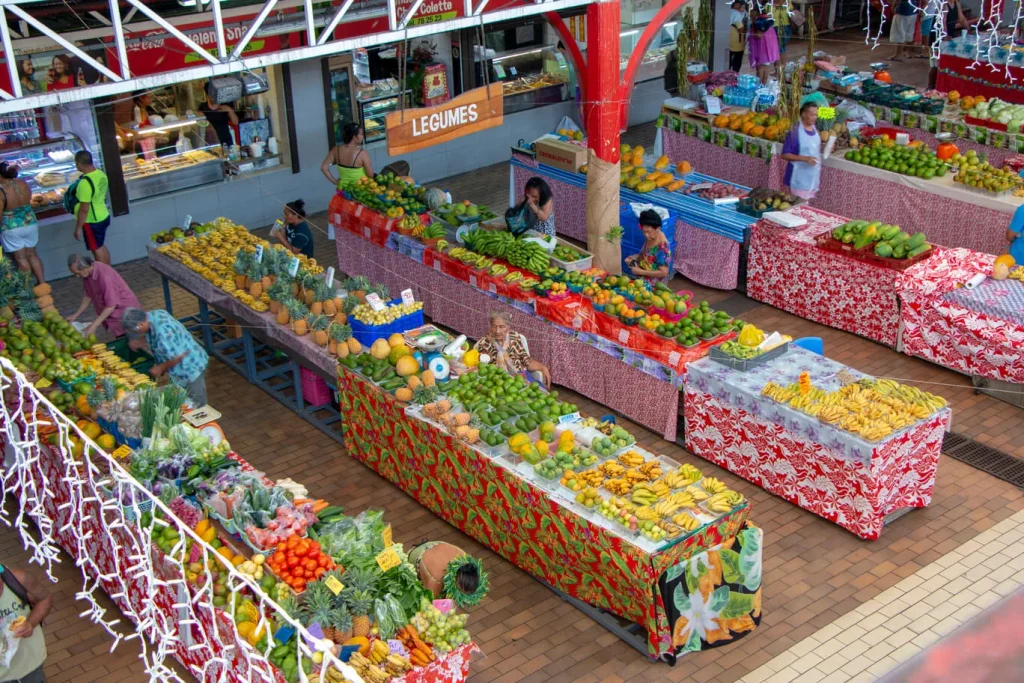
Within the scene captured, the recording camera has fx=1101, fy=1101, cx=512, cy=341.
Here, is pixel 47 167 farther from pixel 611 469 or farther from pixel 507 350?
pixel 611 469

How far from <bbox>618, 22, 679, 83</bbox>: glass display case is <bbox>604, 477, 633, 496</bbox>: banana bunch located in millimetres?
12605

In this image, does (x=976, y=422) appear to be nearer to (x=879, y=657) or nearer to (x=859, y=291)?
(x=859, y=291)

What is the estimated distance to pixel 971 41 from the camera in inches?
667

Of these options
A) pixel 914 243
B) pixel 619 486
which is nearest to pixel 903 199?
pixel 914 243

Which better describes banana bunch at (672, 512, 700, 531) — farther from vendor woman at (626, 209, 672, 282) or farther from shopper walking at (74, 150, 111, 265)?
shopper walking at (74, 150, 111, 265)

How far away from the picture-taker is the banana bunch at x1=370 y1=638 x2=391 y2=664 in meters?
6.09

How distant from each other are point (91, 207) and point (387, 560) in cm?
787

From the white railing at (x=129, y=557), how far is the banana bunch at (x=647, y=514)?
2300 millimetres

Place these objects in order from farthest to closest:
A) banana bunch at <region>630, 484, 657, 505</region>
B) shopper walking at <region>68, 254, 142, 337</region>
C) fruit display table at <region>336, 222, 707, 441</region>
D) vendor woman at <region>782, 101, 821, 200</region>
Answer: vendor woman at <region>782, 101, 821, 200</region> < shopper walking at <region>68, 254, 142, 337</region> < fruit display table at <region>336, 222, 707, 441</region> < banana bunch at <region>630, 484, 657, 505</region>

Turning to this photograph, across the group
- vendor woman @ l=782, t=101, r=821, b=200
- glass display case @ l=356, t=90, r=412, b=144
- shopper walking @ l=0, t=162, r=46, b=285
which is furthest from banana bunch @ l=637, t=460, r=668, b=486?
glass display case @ l=356, t=90, r=412, b=144

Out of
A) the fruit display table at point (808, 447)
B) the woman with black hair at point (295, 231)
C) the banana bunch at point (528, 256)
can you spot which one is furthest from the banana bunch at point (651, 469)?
the woman with black hair at point (295, 231)

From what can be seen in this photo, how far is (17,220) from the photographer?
12.5m

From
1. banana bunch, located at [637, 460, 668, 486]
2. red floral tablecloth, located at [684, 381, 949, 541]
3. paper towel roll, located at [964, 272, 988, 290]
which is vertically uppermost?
paper towel roll, located at [964, 272, 988, 290]

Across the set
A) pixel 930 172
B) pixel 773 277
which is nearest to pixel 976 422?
pixel 773 277
